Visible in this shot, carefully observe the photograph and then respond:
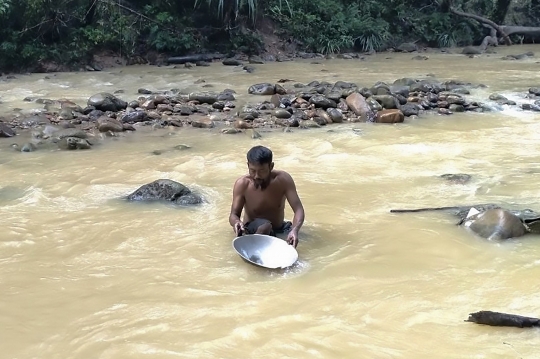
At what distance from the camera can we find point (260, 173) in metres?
4.04

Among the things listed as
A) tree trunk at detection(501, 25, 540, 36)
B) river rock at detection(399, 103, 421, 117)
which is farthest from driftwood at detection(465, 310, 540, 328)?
tree trunk at detection(501, 25, 540, 36)

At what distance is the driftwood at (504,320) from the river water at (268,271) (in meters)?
0.03

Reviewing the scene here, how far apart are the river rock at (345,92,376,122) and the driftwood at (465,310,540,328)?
5987 millimetres

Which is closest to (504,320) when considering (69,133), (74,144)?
(74,144)

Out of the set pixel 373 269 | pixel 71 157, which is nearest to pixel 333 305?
pixel 373 269

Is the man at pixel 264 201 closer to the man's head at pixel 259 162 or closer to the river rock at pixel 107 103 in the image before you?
the man's head at pixel 259 162

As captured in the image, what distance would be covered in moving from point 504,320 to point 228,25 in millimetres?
15325

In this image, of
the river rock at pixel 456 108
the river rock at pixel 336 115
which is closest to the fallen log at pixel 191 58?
the river rock at pixel 336 115

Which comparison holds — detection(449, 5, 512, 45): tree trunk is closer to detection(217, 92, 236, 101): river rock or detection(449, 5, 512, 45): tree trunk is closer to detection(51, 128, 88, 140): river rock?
detection(217, 92, 236, 101): river rock

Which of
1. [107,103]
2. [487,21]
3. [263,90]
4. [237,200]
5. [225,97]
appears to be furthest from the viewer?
[487,21]

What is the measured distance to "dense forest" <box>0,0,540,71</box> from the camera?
1527cm

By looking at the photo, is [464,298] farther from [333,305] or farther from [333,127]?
[333,127]

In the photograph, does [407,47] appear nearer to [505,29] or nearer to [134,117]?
[505,29]

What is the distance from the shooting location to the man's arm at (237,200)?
4.29 meters
